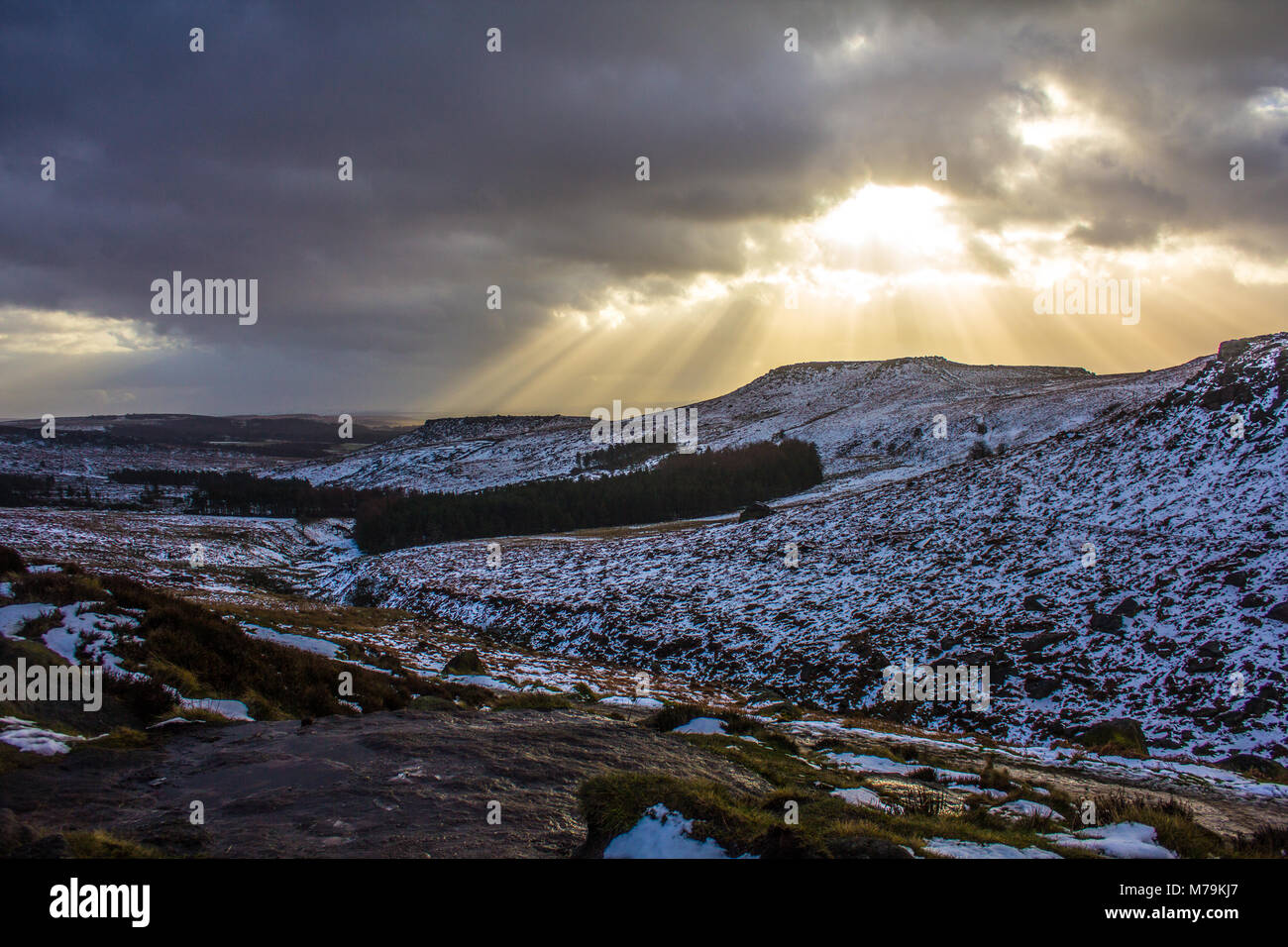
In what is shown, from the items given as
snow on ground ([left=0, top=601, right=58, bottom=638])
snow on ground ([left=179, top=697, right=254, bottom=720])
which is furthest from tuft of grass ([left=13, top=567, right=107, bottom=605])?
snow on ground ([left=179, top=697, right=254, bottom=720])

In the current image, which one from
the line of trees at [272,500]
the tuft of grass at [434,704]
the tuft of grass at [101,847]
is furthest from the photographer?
the line of trees at [272,500]

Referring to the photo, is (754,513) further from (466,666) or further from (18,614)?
(18,614)

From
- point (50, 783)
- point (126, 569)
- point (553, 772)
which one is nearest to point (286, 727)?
point (50, 783)

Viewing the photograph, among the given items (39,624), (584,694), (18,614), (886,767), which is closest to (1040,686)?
(886,767)

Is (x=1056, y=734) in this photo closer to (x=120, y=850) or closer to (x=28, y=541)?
(x=120, y=850)

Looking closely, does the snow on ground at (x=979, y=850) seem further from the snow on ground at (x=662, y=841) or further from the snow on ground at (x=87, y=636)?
the snow on ground at (x=87, y=636)

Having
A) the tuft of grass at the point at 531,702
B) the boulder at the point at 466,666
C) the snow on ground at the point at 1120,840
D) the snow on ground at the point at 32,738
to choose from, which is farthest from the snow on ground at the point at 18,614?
the snow on ground at the point at 1120,840

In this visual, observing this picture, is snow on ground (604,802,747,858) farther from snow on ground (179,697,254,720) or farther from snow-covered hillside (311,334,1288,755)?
snow-covered hillside (311,334,1288,755)
